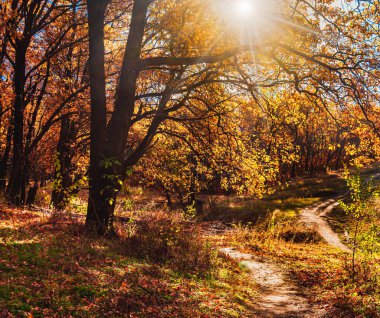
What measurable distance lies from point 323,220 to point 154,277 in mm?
15150

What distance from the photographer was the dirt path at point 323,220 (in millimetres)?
15520

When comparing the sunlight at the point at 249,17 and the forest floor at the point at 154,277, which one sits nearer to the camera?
the forest floor at the point at 154,277

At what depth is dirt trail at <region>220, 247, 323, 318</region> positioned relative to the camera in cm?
705

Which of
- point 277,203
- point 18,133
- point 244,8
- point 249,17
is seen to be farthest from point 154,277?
point 277,203

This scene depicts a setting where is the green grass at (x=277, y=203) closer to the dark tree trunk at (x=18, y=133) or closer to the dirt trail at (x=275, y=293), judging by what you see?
the dirt trail at (x=275, y=293)

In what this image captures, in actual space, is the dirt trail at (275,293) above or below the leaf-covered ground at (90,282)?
below

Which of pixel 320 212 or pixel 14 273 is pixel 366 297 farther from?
pixel 320 212

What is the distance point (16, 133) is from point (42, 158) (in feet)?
24.3

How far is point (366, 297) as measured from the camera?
6.87 meters

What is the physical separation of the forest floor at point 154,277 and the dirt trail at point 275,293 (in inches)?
0.9

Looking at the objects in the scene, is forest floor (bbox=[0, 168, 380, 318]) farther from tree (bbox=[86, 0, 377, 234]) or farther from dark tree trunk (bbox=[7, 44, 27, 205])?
dark tree trunk (bbox=[7, 44, 27, 205])

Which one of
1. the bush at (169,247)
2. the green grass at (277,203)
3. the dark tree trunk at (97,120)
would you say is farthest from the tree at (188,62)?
the green grass at (277,203)

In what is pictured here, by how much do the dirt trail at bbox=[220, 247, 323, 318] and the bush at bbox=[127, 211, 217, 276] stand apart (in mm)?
1487

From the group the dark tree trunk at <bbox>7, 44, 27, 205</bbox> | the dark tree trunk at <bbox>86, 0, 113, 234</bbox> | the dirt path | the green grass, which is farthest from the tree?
the green grass
